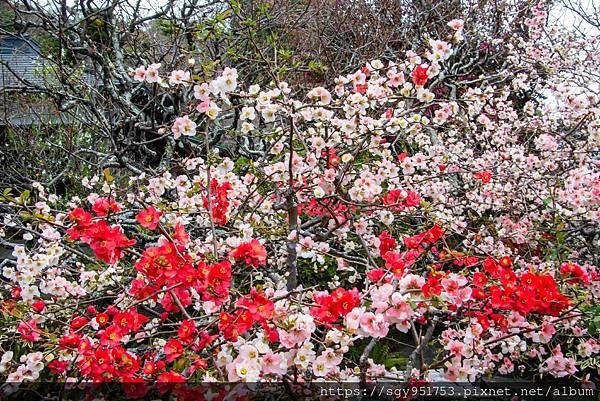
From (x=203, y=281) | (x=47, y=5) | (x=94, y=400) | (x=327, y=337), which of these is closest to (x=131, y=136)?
(x=47, y=5)

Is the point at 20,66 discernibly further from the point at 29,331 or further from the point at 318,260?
the point at 29,331

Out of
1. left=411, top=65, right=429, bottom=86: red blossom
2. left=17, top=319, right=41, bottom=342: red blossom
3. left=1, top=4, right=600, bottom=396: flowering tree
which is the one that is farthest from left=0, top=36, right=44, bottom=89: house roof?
left=411, top=65, right=429, bottom=86: red blossom

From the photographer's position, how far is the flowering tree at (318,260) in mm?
1529

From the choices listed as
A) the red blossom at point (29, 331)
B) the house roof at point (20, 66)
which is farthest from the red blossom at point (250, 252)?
the house roof at point (20, 66)

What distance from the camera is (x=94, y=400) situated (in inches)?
75.7

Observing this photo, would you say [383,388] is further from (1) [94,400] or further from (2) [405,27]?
(2) [405,27]

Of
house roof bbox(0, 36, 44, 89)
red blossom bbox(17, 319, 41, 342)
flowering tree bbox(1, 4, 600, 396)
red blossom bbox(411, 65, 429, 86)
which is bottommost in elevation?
red blossom bbox(17, 319, 41, 342)

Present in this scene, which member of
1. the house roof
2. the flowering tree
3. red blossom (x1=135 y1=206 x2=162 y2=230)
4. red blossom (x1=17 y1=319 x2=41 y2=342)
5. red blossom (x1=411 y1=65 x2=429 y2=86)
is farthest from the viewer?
the house roof

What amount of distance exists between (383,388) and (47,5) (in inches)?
176

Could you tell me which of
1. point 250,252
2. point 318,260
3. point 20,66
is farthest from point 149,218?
point 20,66

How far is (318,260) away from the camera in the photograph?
2756mm

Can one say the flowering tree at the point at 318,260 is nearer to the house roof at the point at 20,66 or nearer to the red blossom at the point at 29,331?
the red blossom at the point at 29,331

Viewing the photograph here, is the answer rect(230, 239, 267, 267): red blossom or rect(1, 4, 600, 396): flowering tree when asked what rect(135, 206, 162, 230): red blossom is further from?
rect(230, 239, 267, 267): red blossom

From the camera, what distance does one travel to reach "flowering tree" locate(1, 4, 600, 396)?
60.2 inches
